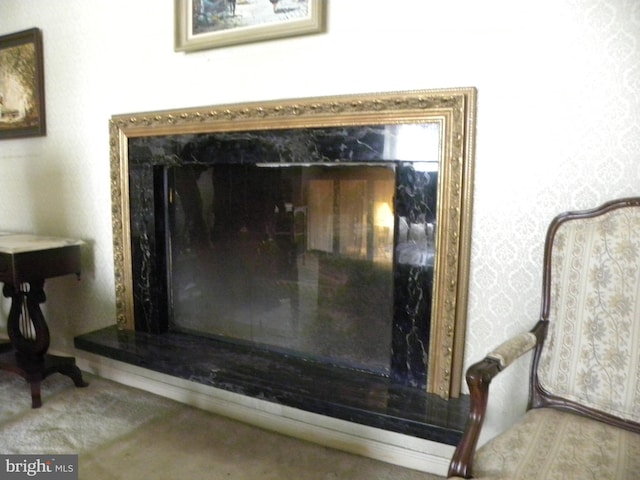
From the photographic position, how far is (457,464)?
103 centimetres

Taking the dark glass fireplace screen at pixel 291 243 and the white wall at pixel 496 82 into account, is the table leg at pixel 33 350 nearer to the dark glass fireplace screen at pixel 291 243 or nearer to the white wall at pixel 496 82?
the dark glass fireplace screen at pixel 291 243

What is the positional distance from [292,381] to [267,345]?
338 millimetres

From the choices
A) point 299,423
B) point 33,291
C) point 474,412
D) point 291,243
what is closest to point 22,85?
point 33,291

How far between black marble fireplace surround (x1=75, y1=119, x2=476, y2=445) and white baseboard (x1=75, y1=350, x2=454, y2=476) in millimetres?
231

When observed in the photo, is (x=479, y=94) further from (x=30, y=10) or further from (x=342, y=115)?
(x=30, y=10)

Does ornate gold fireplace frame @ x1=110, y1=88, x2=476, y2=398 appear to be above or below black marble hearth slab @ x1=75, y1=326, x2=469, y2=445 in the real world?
above

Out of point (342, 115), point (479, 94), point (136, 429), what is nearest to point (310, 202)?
point (342, 115)

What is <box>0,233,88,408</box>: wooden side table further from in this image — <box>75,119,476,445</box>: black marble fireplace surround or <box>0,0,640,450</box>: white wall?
<box>0,0,640,450</box>: white wall

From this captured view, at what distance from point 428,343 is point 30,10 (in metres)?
2.56

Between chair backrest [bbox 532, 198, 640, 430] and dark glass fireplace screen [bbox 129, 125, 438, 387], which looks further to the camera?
dark glass fireplace screen [bbox 129, 125, 438, 387]

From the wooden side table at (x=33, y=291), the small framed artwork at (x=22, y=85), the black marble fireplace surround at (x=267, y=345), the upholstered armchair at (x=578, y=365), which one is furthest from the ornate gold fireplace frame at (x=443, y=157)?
the small framed artwork at (x=22, y=85)

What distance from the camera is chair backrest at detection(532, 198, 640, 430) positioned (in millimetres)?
1176

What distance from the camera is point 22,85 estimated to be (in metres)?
2.45

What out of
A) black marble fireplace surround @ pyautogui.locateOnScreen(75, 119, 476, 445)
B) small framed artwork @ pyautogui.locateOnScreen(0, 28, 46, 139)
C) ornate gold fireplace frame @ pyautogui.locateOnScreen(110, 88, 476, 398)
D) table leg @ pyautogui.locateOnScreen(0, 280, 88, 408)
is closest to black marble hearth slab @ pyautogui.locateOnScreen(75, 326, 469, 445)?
black marble fireplace surround @ pyautogui.locateOnScreen(75, 119, 476, 445)
